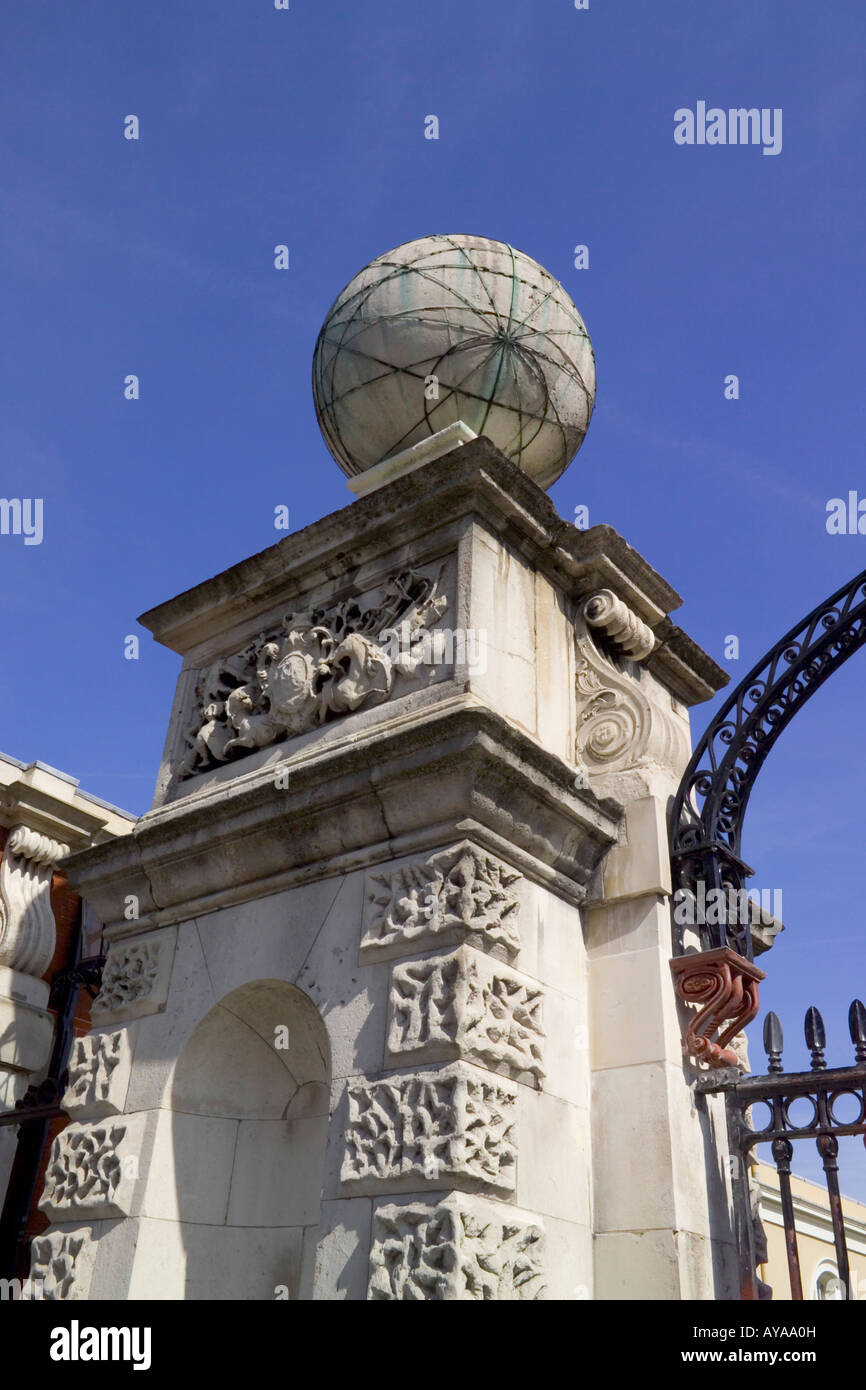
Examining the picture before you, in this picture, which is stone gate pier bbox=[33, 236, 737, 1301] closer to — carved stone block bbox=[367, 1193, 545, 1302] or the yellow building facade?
carved stone block bbox=[367, 1193, 545, 1302]

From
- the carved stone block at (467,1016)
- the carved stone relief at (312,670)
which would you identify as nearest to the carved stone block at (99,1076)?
the carved stone relief at (312,670)

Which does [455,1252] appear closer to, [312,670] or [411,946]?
[411,946]

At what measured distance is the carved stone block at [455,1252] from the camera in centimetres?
409

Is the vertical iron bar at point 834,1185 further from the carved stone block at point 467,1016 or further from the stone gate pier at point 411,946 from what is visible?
the carved stone block at point 467,1016

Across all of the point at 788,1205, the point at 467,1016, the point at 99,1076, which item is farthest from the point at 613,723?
the point at 99,1076

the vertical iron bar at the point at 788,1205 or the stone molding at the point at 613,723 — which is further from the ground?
the stone molding at the point at 613,723

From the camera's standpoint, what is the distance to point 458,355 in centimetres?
639

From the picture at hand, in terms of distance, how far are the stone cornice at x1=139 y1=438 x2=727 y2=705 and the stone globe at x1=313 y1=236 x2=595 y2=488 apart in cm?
75

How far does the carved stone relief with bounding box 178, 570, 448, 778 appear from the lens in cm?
577

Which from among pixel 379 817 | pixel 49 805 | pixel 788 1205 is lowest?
pixel 788 1205

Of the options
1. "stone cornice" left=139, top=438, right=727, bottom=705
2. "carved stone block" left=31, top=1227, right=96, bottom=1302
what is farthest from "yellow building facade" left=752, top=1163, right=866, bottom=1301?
"carved stone block" left=31, top=1227, right=96, bottom=1302

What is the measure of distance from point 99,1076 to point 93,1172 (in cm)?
48

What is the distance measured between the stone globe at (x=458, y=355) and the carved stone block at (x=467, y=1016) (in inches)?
126
